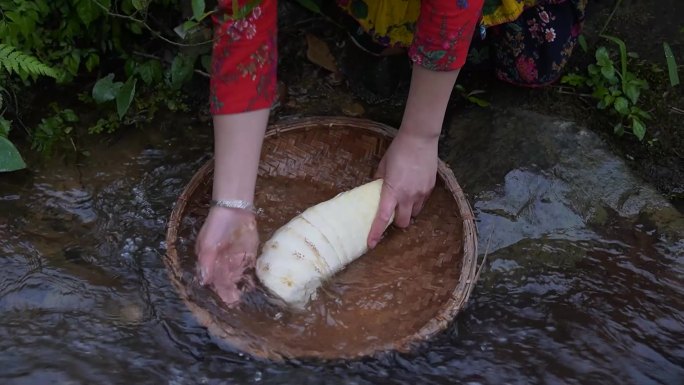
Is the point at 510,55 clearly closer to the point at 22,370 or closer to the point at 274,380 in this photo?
the point at 274,380

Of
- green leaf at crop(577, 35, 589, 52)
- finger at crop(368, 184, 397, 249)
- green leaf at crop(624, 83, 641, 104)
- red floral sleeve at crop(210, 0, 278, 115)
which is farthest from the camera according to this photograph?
green leaf at crop(577, 35, 589, 52)

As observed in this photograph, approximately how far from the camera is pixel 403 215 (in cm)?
192

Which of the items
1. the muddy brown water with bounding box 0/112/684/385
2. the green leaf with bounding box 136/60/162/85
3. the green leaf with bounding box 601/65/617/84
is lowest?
the muddy brown water with bounding box 0/112/684/385

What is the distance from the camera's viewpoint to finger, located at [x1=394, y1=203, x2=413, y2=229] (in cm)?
191

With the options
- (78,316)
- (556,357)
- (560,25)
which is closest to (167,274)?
(78,316)

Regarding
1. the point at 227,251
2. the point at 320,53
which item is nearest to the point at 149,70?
the point at 320,53

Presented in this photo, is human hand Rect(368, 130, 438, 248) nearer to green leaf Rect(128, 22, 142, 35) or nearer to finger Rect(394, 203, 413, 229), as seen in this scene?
finger Rect(394, 203, 413, 229)

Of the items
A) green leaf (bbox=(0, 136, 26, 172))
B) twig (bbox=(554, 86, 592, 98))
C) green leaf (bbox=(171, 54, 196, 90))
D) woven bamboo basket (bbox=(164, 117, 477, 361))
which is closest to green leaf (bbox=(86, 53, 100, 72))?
green leaf (bbox=(171, 54, 196, 90))

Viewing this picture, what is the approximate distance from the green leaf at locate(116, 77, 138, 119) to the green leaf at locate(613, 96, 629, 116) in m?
1.49

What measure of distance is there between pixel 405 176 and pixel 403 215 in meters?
0.12

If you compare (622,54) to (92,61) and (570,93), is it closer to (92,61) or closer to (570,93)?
(570,93)

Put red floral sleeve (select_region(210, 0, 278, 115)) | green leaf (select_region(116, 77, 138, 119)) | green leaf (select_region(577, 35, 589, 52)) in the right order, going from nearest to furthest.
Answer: red floral sleeve (select_region(210, 0, 278, 115)) < green leaf (select_region(116, 77, 138, 119)) < green leaf (select_region(577, 35, 589, 52))

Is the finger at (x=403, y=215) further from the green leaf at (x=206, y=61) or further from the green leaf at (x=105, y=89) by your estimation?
the green leaf at (x=105, y=89)

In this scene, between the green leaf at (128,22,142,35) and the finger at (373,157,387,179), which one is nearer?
the finger at (373,157,387,179)
